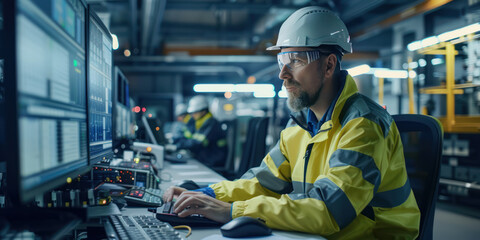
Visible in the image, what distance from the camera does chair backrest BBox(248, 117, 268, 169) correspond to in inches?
120

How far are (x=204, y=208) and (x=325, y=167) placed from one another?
17.5 inches

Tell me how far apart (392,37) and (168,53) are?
5.78m

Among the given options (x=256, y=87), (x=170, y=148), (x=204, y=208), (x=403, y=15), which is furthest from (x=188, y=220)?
(x=256, y=87)

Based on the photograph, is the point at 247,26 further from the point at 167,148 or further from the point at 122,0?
the point at 167,148

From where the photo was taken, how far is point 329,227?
1.09 m

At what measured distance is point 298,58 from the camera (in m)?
1.47

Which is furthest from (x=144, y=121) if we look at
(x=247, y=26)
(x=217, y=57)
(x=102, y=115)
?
(x=247, y=26)

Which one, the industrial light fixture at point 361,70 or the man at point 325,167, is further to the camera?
the industrial light fixture at point 361,70

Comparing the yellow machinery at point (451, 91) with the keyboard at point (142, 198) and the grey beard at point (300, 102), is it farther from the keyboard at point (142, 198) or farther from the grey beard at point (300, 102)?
the keyboard at point (142, 198)

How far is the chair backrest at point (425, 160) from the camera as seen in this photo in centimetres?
139

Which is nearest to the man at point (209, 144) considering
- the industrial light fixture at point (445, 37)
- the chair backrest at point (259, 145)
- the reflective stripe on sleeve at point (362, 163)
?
the chair backrest at point (259, 145)

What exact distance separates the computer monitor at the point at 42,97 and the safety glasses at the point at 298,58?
78 centimetres

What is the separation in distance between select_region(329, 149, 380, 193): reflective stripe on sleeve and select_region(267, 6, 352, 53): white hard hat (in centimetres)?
49

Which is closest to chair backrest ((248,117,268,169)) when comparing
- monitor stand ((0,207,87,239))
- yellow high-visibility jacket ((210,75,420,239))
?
yellow high-visibility jacket ((210,75,420,239))
